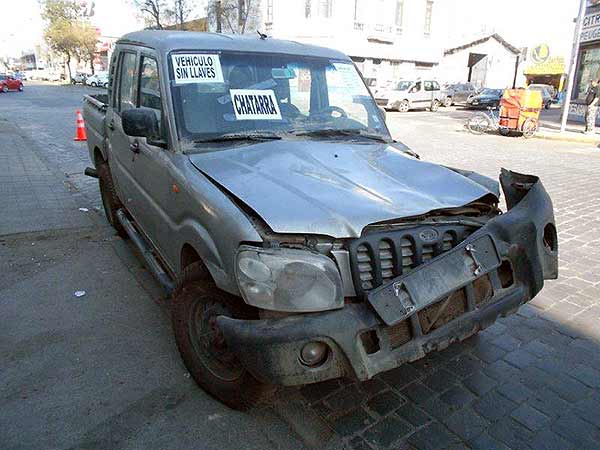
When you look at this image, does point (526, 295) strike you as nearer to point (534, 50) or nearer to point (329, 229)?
point (329, 229)

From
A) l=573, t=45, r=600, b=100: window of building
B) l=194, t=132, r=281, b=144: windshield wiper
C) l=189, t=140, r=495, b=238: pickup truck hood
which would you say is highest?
l=573, t=45, r=600, b=100: window of building

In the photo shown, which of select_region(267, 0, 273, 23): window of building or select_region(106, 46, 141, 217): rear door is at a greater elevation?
select_region(267, 0, 273, 23): window of building

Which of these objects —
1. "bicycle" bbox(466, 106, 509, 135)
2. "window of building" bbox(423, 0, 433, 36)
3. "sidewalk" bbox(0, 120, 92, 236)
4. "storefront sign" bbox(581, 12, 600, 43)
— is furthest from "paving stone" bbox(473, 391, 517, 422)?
"window of building" bbox(423, 0, 433, 36)

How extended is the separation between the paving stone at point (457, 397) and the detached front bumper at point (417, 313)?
1.97 ft

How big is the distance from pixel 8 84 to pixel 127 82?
4127cm

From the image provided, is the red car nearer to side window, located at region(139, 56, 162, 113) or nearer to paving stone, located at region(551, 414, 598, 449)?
side window, located at region(139, 56, 162, 113)

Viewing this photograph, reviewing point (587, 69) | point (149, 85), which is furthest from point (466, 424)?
point (587, 69)

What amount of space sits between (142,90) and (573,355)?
379 centimetres

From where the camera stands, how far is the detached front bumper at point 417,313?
6.86 ft

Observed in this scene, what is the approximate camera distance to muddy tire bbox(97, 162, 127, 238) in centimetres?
536

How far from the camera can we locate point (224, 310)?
2.55 metres

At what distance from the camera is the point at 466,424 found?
261 cm

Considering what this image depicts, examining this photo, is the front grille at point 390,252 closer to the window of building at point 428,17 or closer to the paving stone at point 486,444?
the paving stone at point 486,444

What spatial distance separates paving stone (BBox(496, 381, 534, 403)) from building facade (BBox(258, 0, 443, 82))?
29624mm
